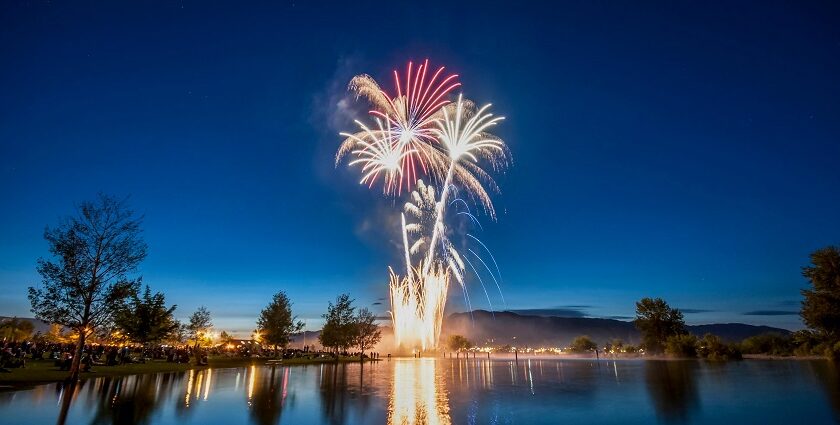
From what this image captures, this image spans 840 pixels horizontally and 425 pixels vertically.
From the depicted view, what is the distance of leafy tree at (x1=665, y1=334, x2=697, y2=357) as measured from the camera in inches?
3455

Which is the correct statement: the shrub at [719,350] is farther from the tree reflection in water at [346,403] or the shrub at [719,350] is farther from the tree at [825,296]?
the tree reflection in water at [346,403]

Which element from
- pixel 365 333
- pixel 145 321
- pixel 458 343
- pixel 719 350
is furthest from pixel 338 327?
pixel 458 343

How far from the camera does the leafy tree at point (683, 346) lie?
87750 mm

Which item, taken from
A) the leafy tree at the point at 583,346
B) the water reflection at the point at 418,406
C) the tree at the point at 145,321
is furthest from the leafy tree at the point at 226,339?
the leafy tree at the point at 583,346

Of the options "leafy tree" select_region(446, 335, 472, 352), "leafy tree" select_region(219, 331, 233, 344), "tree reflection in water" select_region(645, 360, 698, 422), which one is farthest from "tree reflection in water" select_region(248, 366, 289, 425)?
"leafy tree" select_region(446, 335, 472, 352)

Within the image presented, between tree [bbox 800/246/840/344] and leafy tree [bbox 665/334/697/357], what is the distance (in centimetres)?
2845

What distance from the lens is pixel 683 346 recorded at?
88062mm

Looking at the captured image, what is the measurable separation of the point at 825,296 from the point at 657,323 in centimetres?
4439

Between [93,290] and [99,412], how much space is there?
1534cm

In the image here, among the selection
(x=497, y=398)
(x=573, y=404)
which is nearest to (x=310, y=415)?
(x=497, y=398)

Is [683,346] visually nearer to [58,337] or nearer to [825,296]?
[825,296]

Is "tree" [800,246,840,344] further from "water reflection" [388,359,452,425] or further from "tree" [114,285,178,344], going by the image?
"tree" [114,285,178,344]

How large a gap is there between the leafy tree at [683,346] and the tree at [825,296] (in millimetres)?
28453

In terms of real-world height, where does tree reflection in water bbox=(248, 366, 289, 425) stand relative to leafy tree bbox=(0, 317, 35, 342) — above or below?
below
